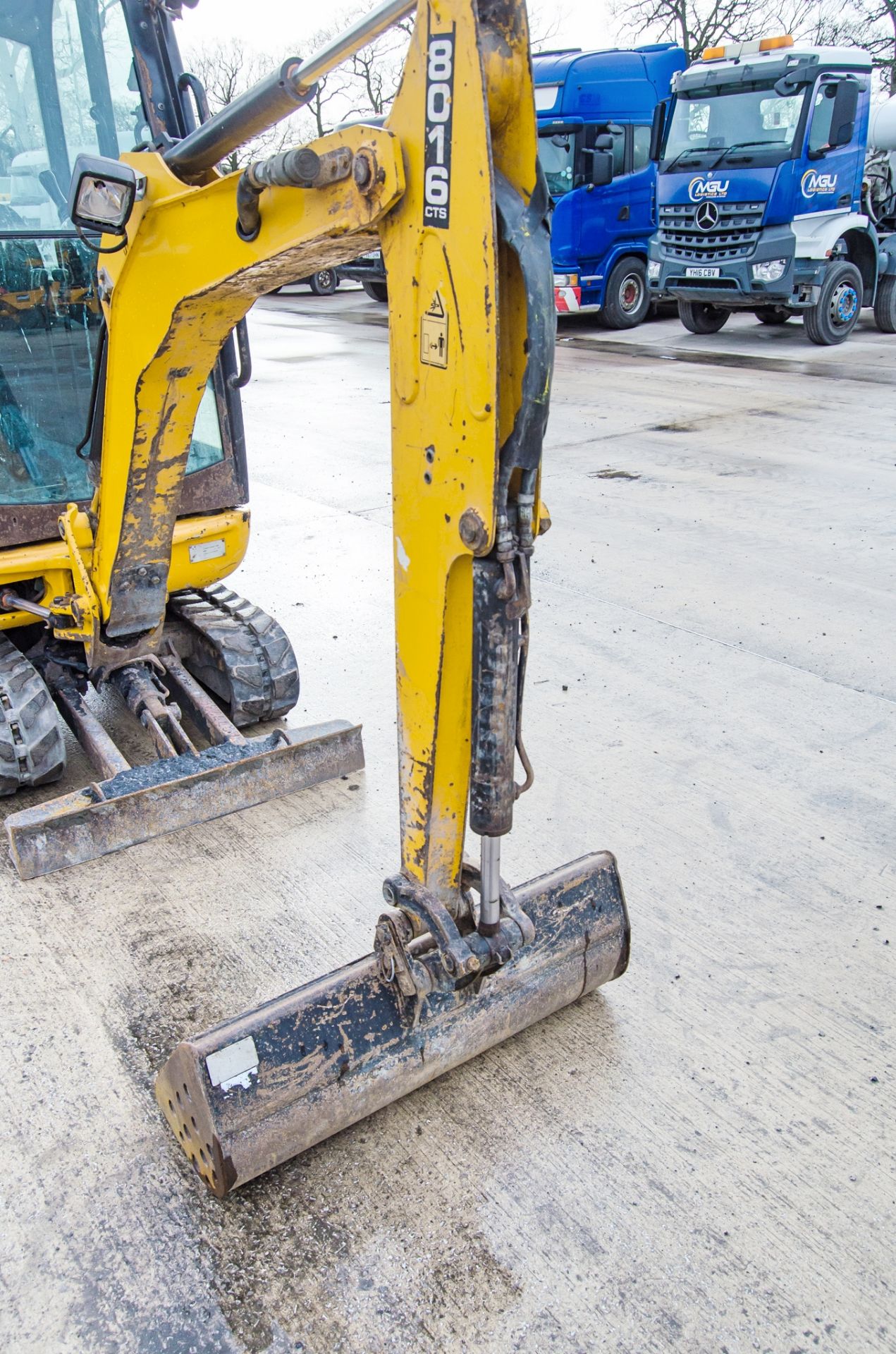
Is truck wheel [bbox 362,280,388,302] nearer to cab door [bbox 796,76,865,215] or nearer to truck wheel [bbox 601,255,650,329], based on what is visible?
truck wheel [bbox 601,255,650,329]

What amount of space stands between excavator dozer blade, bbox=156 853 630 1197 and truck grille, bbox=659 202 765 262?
11.7 m

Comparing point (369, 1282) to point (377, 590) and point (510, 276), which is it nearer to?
point (510, 276)

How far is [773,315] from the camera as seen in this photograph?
601 inches

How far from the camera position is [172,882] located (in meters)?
3.49

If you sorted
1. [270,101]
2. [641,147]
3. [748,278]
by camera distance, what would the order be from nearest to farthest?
[270,101] → [748,278] → [641,147]

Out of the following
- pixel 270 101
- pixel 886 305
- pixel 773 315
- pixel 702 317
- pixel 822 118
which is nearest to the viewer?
pixel 270 101

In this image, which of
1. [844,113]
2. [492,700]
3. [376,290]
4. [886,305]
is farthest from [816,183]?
[492,700]

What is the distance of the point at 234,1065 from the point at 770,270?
40.5 ft

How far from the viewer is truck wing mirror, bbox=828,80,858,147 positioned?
39.9 ft

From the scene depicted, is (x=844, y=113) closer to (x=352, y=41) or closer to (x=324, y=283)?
(x=324, y=283)

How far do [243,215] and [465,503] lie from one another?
907mm

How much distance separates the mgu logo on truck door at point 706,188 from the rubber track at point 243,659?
34.4 ft

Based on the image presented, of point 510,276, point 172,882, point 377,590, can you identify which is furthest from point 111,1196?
point 377,590

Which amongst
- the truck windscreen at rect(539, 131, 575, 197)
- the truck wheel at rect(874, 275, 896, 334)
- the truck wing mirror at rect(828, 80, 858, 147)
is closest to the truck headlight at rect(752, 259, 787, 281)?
the truck wing mirror at rect(828, 80, 858, 147)
